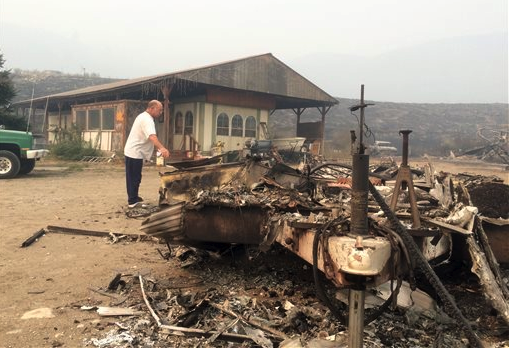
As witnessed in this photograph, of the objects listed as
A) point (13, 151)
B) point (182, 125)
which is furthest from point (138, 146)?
point (182, 125)

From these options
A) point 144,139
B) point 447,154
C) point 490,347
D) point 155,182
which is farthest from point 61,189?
point 447,154

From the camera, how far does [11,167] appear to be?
35.5 ft

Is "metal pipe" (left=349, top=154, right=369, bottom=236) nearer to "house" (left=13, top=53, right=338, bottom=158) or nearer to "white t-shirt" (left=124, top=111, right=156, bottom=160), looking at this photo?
"white t-shirt" (left=124, top=111, right=156, bottom=160)

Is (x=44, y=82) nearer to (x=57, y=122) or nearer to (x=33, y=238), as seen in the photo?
(x=57, y=122)

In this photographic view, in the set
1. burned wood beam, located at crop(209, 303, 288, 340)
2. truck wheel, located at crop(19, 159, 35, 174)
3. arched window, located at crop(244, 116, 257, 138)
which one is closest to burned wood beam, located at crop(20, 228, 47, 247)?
burned wood beam, located at crop(209, 303, 288, 340)

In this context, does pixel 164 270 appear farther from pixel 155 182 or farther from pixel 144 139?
pixel 155 182

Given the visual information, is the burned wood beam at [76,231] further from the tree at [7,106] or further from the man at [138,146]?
the tree at [7,106]

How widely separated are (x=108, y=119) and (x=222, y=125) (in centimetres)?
543

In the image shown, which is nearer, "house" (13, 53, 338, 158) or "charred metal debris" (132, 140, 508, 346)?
"charred metal debris" (132, 140, 508, 346)

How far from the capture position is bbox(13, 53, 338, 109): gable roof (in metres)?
16.5

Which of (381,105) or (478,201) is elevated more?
(381,105)

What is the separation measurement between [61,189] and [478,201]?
843cm

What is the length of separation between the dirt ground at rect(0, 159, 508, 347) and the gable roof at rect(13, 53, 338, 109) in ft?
30.7

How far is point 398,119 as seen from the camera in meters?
35.4
